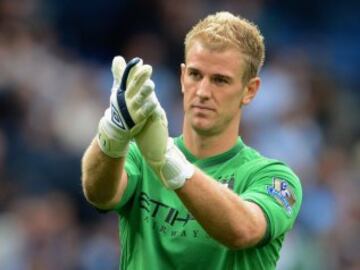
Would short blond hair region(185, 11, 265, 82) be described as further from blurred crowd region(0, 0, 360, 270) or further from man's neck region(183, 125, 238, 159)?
blurred crowd region(0, 0, 360, 270)

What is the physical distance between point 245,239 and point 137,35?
265 inches

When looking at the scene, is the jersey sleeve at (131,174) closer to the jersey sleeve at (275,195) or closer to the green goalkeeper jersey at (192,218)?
the green goalkeeper jersey at (192,218)

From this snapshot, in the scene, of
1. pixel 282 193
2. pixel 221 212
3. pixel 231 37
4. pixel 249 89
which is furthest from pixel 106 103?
pixel 221 212

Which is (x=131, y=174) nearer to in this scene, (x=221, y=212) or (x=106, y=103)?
(x=221, y=212)

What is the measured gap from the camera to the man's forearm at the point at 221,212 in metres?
4.12

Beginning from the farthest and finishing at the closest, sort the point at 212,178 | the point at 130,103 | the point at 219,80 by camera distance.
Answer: the point at 219,80
the point at 212,178
the point at 130,103

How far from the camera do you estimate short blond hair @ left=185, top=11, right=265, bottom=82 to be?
4.68 m

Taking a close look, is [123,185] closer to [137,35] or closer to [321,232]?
[321,232]

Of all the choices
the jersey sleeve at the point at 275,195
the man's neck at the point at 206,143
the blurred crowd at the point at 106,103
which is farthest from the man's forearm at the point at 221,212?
the blurred crowd at the point at 106,103

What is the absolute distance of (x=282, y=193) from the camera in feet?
15.1

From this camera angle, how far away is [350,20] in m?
11.9

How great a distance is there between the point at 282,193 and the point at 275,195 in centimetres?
6

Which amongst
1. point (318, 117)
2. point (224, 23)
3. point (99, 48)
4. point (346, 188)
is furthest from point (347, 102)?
point (224, 23)

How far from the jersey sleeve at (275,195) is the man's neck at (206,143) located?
0.22 meters
